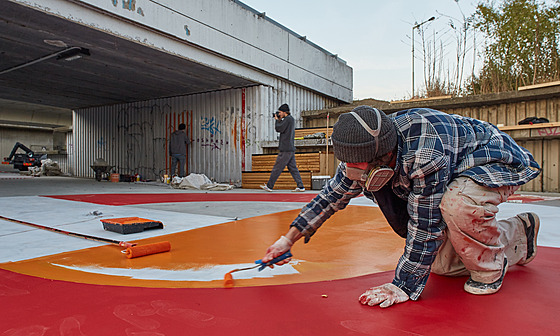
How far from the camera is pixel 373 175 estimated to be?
1.41 meters

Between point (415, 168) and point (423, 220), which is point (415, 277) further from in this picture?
point (415, 168)

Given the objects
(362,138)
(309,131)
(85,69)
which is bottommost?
(362,138)

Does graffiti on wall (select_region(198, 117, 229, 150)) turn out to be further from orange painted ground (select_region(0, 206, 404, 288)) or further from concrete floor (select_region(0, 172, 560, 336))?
concrete floor (select_region(0, 172, 560, 336))

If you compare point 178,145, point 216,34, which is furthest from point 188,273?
point 178,145

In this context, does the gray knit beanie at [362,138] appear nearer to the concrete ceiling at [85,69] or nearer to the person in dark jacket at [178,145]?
the concrete ceiling at [85,69]

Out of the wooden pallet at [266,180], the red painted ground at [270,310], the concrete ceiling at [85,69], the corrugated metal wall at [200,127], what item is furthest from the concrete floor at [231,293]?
the corrugated metal wall at [200,127]

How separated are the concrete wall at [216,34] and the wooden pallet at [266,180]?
106 inches

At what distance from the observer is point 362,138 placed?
132 cm

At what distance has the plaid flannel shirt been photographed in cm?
140

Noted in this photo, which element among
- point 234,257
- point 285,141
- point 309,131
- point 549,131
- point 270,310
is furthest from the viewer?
point 309,131

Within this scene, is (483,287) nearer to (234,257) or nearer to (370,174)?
(370,174)

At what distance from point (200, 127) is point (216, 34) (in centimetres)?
362

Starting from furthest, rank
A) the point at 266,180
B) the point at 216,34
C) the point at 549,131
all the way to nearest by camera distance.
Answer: the point at 266,180 → the point at 216,34 → the point at 549,131

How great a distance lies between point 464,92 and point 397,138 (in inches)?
410
